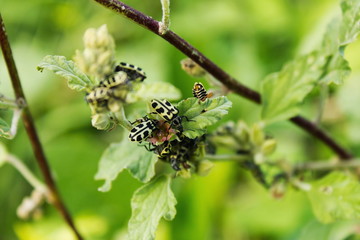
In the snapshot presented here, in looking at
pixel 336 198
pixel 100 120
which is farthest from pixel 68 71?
pixel 336 198

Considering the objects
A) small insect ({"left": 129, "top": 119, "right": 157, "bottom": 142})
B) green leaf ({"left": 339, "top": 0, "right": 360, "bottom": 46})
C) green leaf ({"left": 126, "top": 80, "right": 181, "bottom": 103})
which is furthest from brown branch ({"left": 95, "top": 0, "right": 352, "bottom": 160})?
green leaf ({"left": 339, "top": 0, "right": 360, "bottom": 46})

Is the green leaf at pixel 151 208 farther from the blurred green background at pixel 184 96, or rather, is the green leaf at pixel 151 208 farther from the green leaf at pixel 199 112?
the blurred green background at pixel 184 96

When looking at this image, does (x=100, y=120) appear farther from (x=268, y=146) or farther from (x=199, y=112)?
(x=268, y=146)

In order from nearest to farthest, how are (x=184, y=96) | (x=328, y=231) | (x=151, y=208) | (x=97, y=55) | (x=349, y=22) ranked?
(x=97, y=55), (x=151, y=208), (x=349, y=22), (x=328, y=231), (x=184, y=96)

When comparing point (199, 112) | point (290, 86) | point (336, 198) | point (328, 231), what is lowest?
point (328, 231)

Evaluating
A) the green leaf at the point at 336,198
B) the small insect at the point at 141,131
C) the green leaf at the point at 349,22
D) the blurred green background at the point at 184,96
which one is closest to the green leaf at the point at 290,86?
the green leaf at the point at 349,22

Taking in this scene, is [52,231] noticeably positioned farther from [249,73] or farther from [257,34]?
[257,34]

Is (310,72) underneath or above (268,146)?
above
